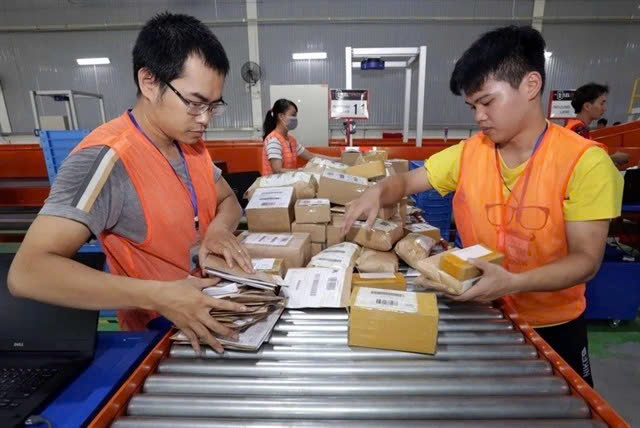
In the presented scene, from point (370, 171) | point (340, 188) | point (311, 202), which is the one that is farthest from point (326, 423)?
point (370, 171)

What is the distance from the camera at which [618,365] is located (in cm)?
225

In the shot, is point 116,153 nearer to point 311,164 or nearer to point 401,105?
point 311,164

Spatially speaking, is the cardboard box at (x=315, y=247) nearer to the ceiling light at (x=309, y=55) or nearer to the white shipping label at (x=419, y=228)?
the white shipping label at (x=419, y=228)

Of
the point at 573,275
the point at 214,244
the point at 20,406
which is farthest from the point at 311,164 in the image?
the point at 20,406

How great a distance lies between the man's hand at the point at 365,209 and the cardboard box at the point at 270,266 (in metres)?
0.34

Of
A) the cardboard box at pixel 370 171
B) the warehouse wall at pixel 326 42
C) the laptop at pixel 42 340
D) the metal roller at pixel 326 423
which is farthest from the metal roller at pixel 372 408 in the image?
the warehouse wall at pixel 326 42

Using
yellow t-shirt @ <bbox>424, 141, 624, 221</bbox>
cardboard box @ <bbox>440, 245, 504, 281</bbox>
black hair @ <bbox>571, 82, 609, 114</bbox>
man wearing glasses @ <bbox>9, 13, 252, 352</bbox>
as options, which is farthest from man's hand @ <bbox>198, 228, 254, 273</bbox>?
black hair @ <bbox>571, 82, 609, 114</bbox>

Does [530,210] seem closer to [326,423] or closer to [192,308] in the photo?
[326,423]

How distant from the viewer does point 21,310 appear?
85cm

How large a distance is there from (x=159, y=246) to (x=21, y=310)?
1.16 feet

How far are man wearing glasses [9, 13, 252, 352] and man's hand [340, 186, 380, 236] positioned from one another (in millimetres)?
502

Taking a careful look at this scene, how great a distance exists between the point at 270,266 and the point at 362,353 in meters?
0.45

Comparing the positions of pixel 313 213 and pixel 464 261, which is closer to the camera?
pixel 464 261

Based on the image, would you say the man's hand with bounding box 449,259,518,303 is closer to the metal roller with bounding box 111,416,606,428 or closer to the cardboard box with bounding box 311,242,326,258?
the metal roller with bounding box 111,416,606,428
